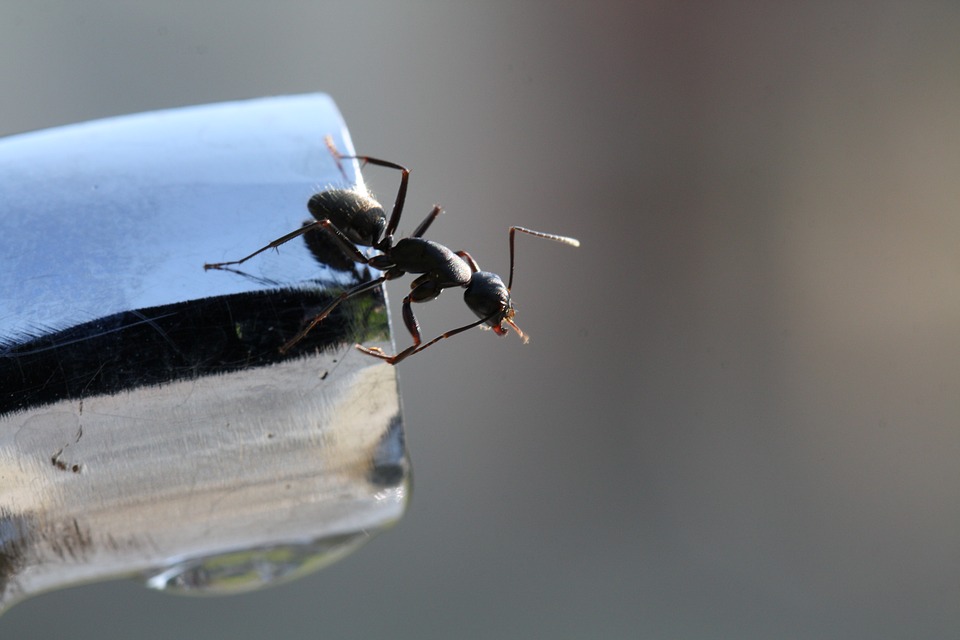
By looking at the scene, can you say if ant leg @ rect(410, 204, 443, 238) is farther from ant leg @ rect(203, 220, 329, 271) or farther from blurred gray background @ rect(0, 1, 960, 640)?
blurred gray background @ rect(0, 1, 960, 640)

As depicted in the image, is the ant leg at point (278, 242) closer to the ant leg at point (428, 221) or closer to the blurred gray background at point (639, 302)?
the ant leg at point (428, 221)

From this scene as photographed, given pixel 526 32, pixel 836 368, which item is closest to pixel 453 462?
pixel 836 368

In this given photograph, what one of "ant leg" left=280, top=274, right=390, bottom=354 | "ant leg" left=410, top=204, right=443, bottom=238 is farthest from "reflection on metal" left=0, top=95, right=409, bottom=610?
"ant leg" left=410, top=204, right=443, bottom=238

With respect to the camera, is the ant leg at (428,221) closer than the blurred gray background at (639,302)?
Yes

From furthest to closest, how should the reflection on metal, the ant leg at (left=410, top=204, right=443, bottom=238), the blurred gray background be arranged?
the blurred gray background → the ant leg at (left=410, top=204, right=443, bottom=238) → the reflection on metal

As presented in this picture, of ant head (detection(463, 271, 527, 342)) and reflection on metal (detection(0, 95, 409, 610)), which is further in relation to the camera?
ant head (detection(463, 271, 527, 342))

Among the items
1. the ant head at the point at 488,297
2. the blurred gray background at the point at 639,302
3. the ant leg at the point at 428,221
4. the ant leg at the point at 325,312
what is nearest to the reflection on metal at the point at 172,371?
the ant leg at the point at 325,312

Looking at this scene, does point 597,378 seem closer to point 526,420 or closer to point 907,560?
point 526,420
